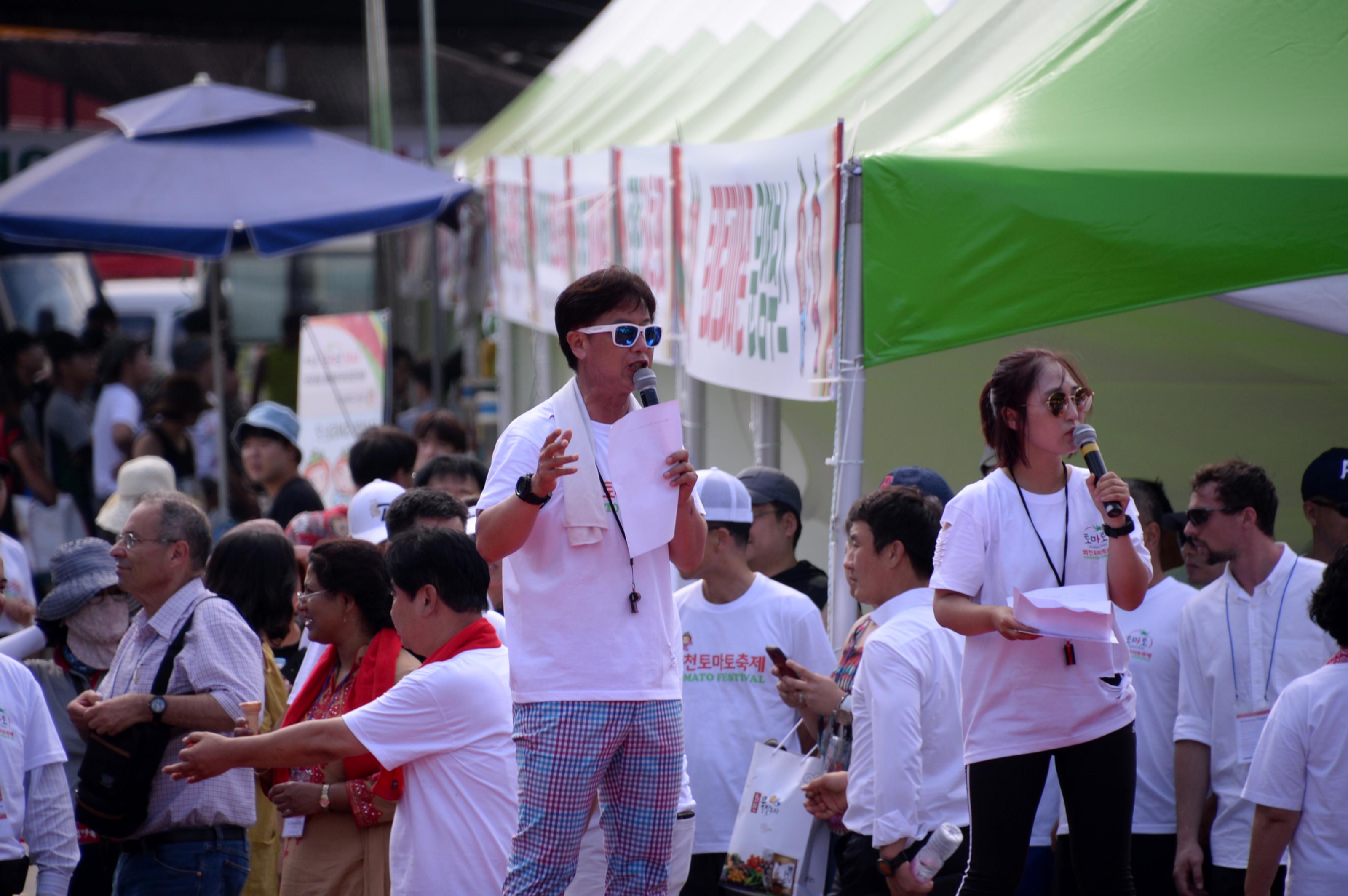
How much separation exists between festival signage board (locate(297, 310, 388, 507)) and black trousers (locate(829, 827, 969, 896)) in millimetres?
5932

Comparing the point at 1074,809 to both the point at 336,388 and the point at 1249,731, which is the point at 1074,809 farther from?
the point at 336,388

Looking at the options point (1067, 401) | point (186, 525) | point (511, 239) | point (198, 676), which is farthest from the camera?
point (511, 239)

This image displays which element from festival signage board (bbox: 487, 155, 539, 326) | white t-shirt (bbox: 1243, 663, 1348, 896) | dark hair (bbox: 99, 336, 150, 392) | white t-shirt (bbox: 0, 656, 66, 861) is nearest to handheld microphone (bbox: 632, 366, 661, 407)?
white t-shirt (bbox: 1243, 663, 1348, 896)

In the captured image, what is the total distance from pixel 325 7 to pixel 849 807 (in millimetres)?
16872

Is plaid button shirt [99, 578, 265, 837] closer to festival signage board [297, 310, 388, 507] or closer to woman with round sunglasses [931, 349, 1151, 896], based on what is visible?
woman with round sunglasses [931, 349, 1151, 896]

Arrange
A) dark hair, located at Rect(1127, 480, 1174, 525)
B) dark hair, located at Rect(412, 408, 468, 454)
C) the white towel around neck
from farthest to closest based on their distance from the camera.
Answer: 1. dark hair, located at Rect(412, 408, 468, 454)
2. dark hair, located at Rect(1127, 480, 1174, 525)
3. the white towel around neck

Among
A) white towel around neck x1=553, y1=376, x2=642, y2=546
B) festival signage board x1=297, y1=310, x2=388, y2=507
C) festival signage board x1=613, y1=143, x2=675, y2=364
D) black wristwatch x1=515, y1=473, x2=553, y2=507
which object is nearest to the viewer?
black wristwatch x1=515, y1=473, x2=553, y2=507

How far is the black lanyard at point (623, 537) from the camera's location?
3086 mm

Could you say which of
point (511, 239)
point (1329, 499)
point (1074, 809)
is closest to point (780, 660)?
point (1074, 809)

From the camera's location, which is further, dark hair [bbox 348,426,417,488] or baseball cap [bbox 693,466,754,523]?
dark hair [bbox 348,426,417,488]

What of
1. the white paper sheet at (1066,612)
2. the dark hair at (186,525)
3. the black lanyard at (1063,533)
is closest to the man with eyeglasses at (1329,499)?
the black lanyard at (1063,533)

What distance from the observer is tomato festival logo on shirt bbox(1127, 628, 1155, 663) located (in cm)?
458

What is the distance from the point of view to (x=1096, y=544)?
11.3ft

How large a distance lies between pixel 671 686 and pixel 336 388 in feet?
23.2
